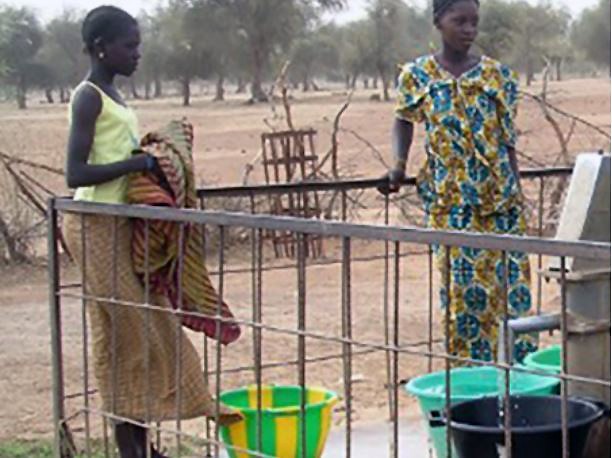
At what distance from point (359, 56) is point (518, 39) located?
9458mm

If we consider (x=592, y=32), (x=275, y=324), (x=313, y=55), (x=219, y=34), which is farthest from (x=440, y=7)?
(x=313, y=55)

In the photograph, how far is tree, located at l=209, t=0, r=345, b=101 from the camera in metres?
52.1

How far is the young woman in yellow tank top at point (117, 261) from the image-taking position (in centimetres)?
459

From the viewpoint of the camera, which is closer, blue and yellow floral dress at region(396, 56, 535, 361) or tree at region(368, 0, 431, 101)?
blue and yellow floral dress at region(396, 56, 535, 361)

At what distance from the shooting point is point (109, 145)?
4.71 m

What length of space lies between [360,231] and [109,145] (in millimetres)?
1361

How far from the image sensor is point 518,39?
5422cm

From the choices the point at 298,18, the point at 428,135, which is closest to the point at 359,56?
the point at 298,18

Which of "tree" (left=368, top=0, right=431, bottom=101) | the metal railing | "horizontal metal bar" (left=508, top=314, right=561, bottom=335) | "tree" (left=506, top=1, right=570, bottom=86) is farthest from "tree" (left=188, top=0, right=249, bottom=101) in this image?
"horizontal metal bar" (left=508, top=314, right=561, bottom=335)

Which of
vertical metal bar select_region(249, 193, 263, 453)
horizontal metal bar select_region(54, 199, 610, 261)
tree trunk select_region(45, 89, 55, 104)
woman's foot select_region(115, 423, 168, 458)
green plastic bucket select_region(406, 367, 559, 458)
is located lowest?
tree trunk select_region(45, 89, 55, 104)

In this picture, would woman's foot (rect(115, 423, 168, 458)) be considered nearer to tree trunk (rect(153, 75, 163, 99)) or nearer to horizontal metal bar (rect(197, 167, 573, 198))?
horizontal metal bar (rect(197, 167, 573, 198))

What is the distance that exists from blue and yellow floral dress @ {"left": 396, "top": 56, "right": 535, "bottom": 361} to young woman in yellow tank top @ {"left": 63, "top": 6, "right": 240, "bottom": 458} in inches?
39.9

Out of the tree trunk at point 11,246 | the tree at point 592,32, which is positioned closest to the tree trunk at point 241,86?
the tree at point 592,32

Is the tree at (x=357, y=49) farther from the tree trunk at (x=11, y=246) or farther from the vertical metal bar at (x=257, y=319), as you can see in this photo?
the vertical metal bar at (x=257, y=319)
